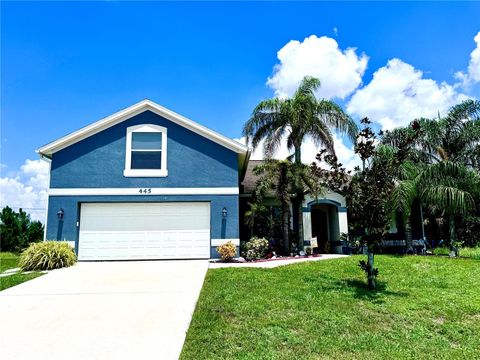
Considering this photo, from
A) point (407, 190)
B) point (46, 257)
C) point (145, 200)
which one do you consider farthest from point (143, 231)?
point (407, 190)

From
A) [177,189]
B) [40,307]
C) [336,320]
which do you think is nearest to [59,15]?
[177,189]

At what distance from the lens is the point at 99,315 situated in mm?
6797

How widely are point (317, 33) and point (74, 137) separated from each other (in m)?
11.1

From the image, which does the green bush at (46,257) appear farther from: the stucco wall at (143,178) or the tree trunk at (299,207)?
the tree trunk at (299,207)

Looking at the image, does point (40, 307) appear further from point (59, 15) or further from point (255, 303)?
point (59, 15)

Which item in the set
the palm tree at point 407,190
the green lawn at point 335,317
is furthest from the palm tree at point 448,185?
the green lawn at point 335,317

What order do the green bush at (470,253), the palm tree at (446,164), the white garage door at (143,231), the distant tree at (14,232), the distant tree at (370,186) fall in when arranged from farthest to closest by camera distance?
the distant tree at (14,232) < the palm tree at (446,164) < the white garage door at (143,231) < the green bush at (470,253) < the distant tree at (370,186)

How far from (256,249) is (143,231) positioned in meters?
4.87

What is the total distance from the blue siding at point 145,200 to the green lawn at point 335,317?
485 centimetres

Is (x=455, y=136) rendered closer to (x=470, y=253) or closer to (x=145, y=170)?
(x=470, y=253)

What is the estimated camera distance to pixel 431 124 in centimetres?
1850

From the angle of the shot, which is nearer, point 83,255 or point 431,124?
point 83,255

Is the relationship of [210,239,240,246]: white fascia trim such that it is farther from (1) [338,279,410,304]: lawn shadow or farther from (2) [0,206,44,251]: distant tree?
(2) [0,206,44,251]: distant tree

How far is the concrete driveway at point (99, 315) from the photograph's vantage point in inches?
206
